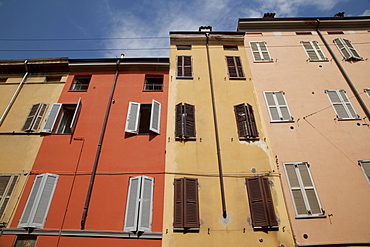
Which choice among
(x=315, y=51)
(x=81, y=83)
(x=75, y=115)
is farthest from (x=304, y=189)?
(x=81, y=83)

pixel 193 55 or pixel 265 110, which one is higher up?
pixel 193 55

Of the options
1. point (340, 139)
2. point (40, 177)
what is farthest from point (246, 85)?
point (40, 177)

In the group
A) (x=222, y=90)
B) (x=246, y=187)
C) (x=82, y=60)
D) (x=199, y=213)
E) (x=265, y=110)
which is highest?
(x=82, y=60)

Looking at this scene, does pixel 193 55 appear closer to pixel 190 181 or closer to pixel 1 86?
pixel 190 181

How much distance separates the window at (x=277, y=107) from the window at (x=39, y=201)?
9206 mm

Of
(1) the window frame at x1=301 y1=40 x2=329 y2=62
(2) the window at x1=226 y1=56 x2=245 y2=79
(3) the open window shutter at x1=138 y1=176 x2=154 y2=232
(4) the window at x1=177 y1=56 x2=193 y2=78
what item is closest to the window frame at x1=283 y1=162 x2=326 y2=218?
(3) the open window shutter at x1=138 y1=176 x2=154 y2=232

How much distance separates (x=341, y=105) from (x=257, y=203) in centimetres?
624

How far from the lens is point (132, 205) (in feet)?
26.3

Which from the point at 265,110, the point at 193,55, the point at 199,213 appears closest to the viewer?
the point at 199,213

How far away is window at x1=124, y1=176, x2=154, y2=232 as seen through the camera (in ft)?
25.2

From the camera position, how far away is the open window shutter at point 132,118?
388 inches

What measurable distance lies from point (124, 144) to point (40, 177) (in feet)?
10.6

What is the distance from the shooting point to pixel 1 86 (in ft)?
39.7

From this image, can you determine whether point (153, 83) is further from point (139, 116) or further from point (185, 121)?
point (185, 121)
